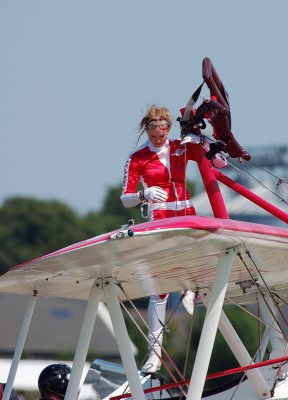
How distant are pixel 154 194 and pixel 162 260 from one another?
3.67 ft

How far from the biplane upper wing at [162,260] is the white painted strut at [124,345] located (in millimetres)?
275

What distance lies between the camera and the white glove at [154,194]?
11.1m

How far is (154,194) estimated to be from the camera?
11102 mm

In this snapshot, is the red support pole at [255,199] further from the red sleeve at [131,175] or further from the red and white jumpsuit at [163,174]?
the red sleeve at [131,175]

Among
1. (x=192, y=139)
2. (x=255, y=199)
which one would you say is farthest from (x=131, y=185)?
(x=255, y=199)

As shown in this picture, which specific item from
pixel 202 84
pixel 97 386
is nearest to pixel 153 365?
pixel 97 386

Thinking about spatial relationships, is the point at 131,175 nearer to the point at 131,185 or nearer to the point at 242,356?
the point at 131,185

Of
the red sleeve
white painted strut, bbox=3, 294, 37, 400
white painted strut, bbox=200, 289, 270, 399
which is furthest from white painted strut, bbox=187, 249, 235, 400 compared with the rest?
white painted strut, bbox=3, 294, 37, 400

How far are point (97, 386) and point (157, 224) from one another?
3.80m

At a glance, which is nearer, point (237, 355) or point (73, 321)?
point (237, 355)

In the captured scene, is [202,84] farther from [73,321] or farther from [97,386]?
[73,321]

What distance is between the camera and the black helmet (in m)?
11.9

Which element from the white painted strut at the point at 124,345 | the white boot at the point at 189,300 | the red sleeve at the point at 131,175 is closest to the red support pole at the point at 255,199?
the red sleeve at the point at 131,175

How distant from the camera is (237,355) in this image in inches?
433
